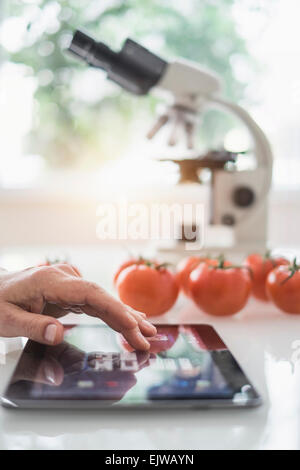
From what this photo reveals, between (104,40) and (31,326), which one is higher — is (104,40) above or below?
above

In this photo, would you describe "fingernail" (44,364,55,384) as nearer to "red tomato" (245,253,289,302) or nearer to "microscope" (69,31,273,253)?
"red tomato" (245,253,289,302)

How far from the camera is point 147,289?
2.79ft

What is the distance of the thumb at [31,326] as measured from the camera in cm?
60

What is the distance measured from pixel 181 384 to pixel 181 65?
3.91ft

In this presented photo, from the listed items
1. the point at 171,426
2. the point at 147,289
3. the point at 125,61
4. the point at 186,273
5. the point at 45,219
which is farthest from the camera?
the point at 45,219

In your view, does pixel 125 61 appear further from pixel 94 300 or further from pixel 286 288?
pixel 94 300

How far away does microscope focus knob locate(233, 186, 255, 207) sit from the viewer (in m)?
1.46

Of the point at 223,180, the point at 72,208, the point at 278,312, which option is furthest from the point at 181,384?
the point at 72,208

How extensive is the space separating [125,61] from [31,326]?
1.04 meters

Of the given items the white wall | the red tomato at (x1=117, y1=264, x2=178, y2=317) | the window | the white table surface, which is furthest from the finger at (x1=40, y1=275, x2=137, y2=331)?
the window

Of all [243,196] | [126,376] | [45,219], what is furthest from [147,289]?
[45,219]

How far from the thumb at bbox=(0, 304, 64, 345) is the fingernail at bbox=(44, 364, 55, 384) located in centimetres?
5

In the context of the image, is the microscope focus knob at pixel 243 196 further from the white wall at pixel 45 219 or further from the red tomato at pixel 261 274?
the white wall at pixel 45 219

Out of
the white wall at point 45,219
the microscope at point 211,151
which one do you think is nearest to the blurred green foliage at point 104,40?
the white wall at point 45,219
